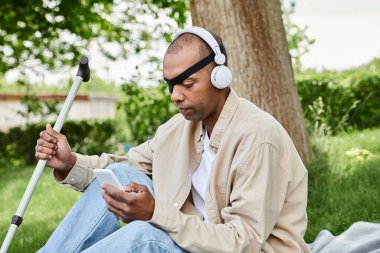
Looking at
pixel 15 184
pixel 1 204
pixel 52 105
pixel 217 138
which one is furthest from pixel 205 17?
pixel 52 105

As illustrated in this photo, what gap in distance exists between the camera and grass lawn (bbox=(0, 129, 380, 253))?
4812 mm

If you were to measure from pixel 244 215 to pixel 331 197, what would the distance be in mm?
2807

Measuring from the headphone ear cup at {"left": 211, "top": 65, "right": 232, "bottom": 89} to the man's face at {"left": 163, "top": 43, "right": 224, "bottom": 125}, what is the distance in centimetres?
5

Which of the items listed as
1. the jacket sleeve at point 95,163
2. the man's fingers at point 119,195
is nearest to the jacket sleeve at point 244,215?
the man's fingers at point 119,195

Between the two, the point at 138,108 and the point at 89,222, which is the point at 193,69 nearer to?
the point at 89,222

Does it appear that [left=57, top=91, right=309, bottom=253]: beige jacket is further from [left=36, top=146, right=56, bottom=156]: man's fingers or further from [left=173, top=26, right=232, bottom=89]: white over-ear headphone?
[left=36, top=146, right=56, bottom=156]: man's fingers

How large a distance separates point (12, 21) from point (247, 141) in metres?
9.19

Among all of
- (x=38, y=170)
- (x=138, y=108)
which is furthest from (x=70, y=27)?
(x=38, y=170)

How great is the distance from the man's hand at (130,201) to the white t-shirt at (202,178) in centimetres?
54

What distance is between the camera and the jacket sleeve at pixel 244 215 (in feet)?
8.07

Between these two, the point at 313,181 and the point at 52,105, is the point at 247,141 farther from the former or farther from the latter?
the point at 52,105

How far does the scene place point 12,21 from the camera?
1105cm

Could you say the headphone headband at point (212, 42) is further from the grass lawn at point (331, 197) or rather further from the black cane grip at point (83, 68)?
the grass lawn at point (331, 197)

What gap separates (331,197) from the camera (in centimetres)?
518
